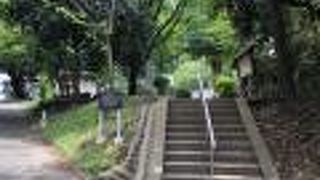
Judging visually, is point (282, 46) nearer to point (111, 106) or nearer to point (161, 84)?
point (111, 106)

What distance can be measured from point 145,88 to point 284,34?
52.4 ft

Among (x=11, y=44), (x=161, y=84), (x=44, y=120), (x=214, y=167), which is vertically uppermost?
(x=11, y=44)

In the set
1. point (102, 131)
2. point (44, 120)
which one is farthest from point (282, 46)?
point (44, 120)

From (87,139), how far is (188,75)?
24.2 m

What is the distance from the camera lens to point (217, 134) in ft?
60.0

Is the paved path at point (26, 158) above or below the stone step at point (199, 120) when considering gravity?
below

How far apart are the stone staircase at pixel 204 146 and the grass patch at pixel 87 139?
1.28 metres

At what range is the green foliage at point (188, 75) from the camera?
43.8 metres

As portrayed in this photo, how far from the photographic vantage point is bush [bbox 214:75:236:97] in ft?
117

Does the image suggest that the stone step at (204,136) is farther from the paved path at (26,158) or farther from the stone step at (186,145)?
the paved path at (26,158)

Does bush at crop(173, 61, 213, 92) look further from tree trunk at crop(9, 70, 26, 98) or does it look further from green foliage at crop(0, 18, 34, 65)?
tree trunk at crop(9, 70, 26, 98)

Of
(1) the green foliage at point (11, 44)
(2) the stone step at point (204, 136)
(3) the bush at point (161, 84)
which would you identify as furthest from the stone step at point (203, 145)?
(3) the bush at point (161, 84)

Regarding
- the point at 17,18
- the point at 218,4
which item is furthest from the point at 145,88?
the point at 218,4

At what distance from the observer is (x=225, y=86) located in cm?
3672
